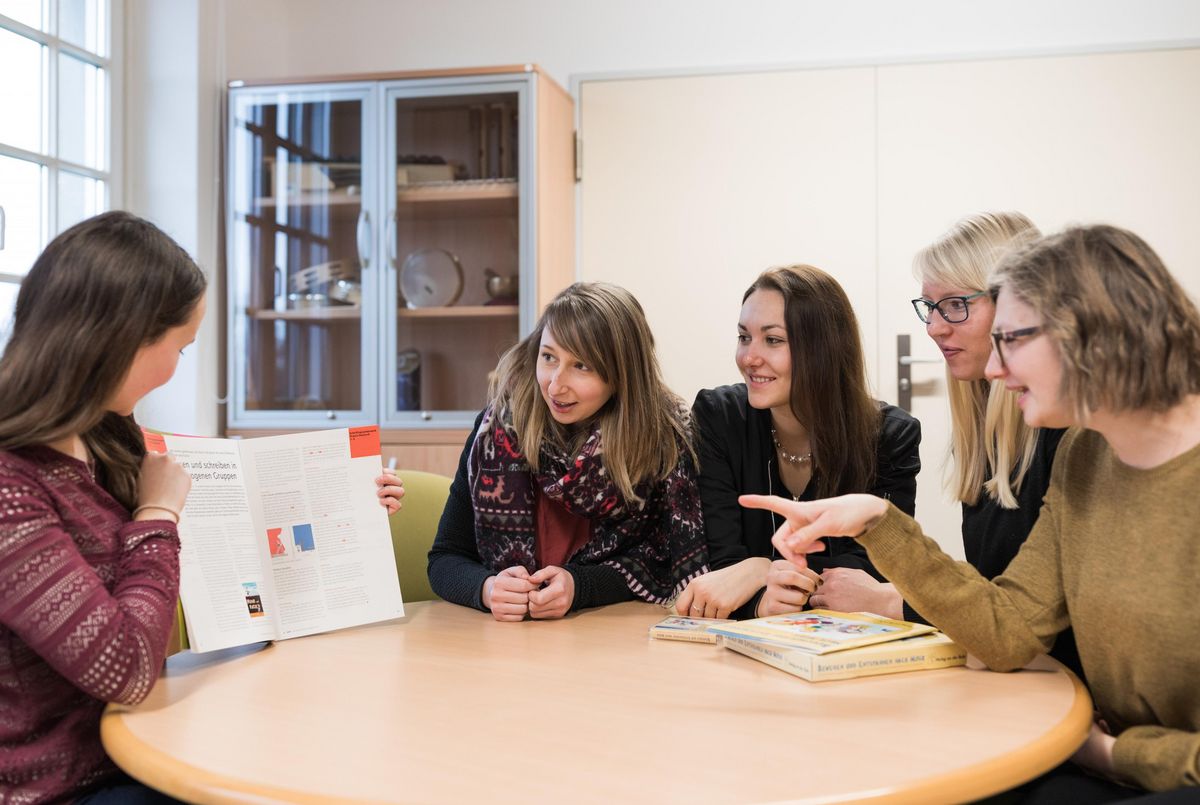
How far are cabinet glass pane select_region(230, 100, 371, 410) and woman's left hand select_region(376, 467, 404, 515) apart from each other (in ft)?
6.43

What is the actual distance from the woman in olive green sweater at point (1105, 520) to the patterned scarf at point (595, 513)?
505mm

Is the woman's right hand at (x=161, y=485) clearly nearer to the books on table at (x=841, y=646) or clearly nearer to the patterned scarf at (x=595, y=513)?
the patterned scarf at (x=595, y=513)

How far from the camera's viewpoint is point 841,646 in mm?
1261

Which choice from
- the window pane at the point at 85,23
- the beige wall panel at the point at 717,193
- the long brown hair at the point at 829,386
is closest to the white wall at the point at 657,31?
the beige wall panel at the point at 717,193

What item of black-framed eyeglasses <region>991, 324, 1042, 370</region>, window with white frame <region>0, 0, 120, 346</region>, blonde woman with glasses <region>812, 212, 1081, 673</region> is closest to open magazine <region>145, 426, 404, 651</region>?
blonde woman with glasses <region>812, 212, 1081, 673</region>

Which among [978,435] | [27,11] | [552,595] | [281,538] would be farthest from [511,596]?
[27,11]

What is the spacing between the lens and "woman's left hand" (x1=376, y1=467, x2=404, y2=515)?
1581 mm

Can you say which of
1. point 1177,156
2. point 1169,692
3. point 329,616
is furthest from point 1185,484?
point 1177,156

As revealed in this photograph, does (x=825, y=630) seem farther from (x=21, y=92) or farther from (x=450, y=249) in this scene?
(x=21, y=92)

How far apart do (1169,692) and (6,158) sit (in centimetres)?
303

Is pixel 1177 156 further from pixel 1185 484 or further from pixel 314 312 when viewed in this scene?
pixel 314 312

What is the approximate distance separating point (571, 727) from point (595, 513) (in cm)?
74

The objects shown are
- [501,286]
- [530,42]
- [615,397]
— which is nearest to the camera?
[615,397]

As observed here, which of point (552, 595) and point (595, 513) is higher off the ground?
point (595, 513)
